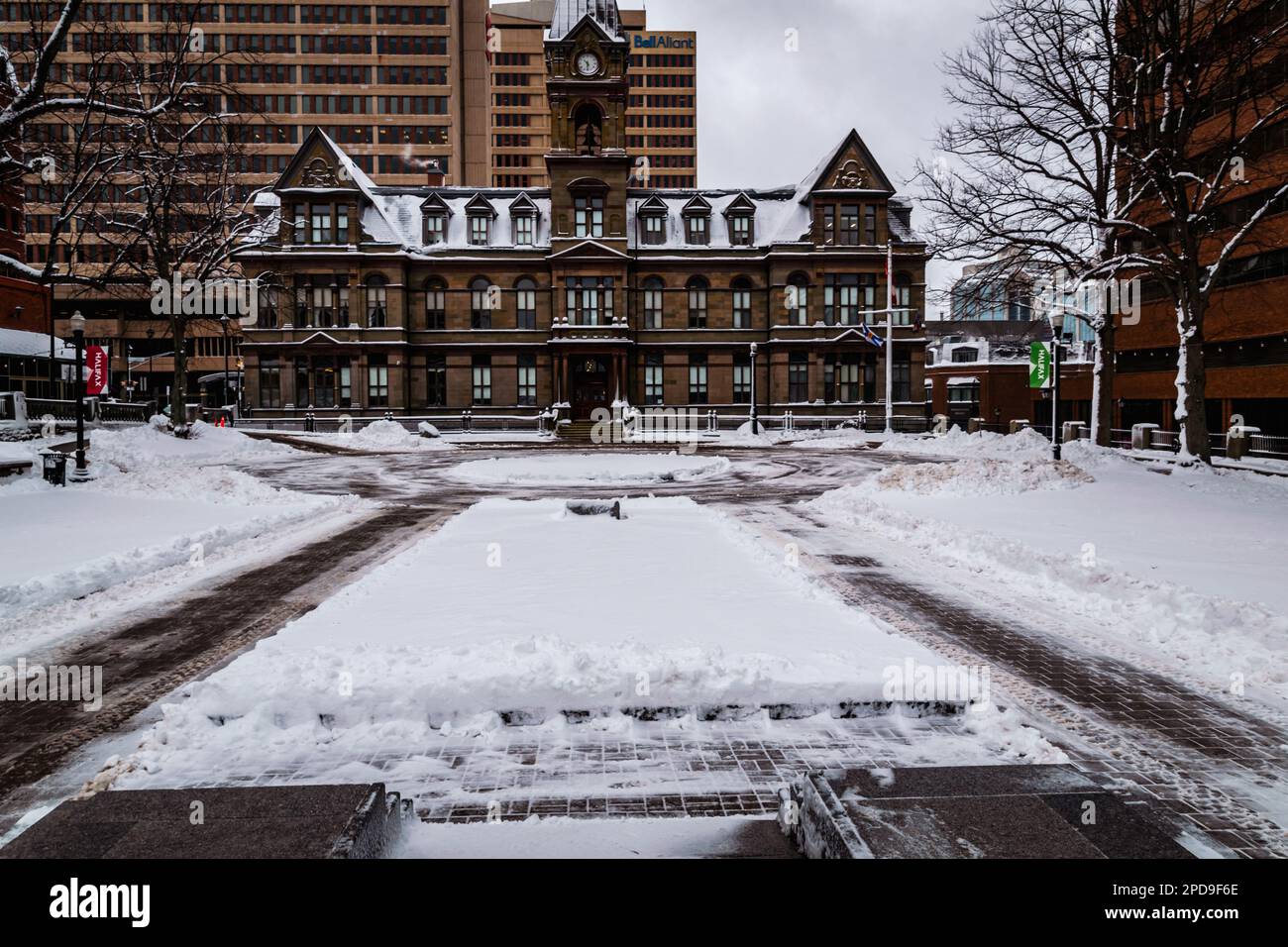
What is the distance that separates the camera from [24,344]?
37.8m

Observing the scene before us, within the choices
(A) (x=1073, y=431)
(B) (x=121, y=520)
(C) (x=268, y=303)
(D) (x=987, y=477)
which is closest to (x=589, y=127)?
(C) (x=268, y=303)

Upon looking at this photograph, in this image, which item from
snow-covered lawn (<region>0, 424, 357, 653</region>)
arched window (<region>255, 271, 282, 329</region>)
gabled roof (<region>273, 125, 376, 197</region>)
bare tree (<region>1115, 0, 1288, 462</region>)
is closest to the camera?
snow-covered lawn (<region>0, 424, 357, 653</region>)

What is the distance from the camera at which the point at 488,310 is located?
2071 inches

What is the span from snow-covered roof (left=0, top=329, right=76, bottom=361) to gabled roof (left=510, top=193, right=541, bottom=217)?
25.8m

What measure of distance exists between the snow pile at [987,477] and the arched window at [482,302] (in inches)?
1453

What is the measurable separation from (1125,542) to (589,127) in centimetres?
4668

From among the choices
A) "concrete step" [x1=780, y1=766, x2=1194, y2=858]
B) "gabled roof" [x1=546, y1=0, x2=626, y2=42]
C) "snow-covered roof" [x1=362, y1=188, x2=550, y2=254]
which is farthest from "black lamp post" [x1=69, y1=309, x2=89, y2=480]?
"gabled roof" [x1=546, y1=0, x2=626, y2=42]

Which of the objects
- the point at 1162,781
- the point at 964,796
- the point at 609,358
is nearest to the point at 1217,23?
the point at 1162,781

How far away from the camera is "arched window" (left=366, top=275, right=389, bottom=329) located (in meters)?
50.7

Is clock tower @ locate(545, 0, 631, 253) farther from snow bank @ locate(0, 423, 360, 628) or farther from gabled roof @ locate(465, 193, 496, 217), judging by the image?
snow bank @ locate(0, 423, 360, 628)

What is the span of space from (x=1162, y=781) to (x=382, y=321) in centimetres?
5115

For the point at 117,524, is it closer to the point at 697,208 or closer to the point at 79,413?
the point at 79,413

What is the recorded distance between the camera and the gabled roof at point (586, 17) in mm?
50781
